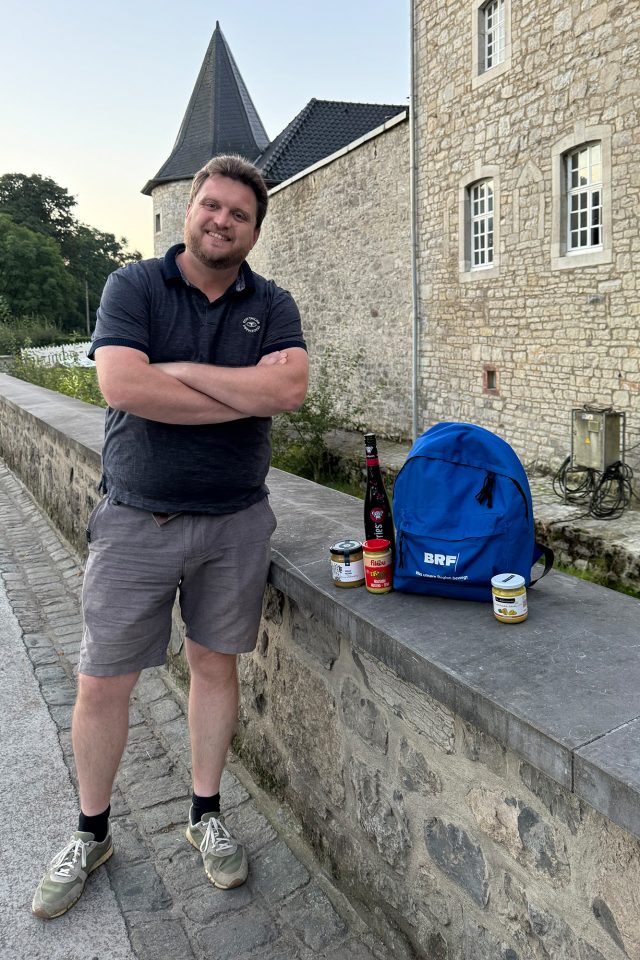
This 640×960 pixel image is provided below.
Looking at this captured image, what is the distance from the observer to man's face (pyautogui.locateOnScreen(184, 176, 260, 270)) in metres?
2.16

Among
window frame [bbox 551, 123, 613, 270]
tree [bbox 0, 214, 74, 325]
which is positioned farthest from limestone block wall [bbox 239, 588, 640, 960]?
tree [bbox 0, 214, 74, 325]

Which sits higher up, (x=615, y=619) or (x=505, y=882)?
(x=615, y=619)

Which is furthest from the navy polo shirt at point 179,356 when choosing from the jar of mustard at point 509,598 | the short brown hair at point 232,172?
the jar of mustard at point 509,598

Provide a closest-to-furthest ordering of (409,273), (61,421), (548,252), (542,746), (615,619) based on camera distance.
→ (542,746)
(615,619)
(61,421)
(548,252)
(409,273)

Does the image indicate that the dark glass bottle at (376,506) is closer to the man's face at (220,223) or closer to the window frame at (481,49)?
the man's face at (220,223)

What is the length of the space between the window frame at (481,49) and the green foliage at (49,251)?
44.1m

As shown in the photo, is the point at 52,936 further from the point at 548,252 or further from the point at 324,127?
the point at 324,127

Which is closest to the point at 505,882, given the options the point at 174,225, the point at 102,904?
the point at 102,904

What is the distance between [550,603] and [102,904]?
147 cm

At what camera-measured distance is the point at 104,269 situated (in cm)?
7088

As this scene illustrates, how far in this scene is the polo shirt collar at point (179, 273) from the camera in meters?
2.18

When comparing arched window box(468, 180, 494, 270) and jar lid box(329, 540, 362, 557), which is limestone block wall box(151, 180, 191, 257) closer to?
arched window box(468, 180, 494, 270)

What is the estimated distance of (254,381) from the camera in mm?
2158

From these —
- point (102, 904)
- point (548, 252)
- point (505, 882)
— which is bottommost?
point (102, 904)
